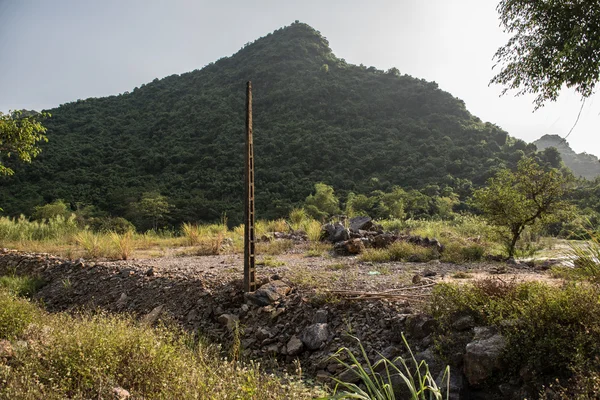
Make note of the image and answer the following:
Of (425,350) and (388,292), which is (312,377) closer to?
(425,350)

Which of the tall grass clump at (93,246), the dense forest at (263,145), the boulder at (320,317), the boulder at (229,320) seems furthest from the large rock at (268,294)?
the dense forest at (263,145)

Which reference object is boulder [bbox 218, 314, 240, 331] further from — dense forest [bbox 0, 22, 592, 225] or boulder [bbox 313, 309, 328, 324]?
dense forest [bbox 0, 22, 592, 225]

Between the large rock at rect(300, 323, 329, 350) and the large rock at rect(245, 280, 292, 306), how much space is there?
2.75ft

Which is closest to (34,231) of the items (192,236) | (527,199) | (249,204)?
(192,236)

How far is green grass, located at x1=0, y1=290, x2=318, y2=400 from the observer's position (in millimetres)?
2520

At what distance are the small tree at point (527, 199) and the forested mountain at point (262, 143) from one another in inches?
793

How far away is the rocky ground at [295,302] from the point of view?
148 inches

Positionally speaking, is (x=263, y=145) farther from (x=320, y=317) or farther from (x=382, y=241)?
(x=320, y=317)

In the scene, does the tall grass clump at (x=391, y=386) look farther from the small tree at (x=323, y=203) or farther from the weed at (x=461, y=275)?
the small tree at (x=323, y=203)

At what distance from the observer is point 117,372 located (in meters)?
3.07

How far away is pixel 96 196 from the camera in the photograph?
31.4m

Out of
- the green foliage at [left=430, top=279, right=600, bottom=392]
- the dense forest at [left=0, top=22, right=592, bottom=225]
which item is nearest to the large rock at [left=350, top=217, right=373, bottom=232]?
the green foliage at [left=430, top=279, right=600, bottom=392]

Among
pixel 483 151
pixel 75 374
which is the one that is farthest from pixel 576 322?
pixel 483 151

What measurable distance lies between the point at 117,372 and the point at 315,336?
82.9 inches
